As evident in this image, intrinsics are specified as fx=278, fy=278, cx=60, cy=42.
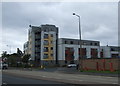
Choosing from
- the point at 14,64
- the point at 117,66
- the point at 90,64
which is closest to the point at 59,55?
the point at 14,64

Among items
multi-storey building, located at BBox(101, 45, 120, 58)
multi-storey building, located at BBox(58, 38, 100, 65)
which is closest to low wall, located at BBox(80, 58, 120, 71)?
multi-storey building, located at BBox(58, 38, 100, 65)

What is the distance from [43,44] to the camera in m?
114

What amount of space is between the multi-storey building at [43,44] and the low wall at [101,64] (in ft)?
190

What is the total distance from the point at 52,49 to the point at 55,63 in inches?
236

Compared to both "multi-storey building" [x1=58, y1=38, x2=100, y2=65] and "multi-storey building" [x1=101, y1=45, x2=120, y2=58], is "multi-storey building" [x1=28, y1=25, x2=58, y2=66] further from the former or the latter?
"multi-storey building" [x1=101, y1=45, x2=120, y2=58]

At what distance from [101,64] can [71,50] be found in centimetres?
6622

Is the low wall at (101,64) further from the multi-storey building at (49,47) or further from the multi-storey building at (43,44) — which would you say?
the multi-storey building at (43,44)

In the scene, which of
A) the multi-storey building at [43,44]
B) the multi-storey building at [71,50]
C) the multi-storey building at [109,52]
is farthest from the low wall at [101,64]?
the multi-storey building at [109,52]

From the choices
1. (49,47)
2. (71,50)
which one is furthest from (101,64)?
(71,50)

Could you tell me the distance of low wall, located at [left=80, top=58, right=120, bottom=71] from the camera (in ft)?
159

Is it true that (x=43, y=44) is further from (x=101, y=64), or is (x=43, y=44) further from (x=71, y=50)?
(x=101, y=64)

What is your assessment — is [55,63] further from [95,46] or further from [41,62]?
[95,46]

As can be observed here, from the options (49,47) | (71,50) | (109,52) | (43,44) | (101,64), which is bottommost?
(101,64)

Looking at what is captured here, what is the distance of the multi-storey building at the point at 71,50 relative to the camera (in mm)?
115250
